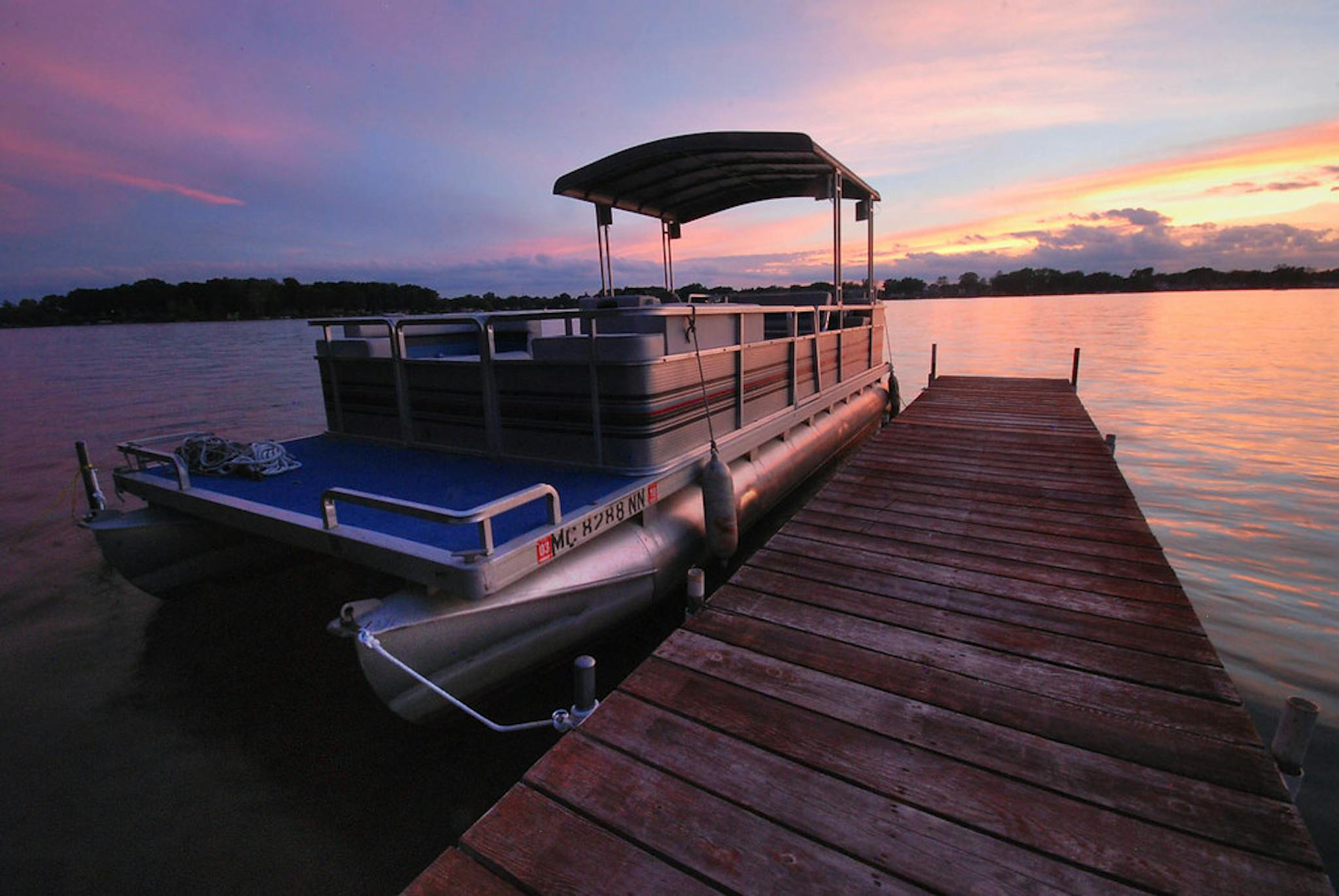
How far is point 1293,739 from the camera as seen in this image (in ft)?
8.46

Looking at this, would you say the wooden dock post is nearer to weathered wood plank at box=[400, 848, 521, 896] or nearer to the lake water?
weathered wood plank at box=[400, 848, 521, 896]

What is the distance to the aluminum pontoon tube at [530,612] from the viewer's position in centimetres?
338

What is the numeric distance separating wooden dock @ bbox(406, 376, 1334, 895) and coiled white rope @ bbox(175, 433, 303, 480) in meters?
3.87

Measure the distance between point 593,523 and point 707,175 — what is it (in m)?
7.06

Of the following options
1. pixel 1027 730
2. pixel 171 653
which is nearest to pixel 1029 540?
pixel 1027 730

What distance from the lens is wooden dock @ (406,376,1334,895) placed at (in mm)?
2088

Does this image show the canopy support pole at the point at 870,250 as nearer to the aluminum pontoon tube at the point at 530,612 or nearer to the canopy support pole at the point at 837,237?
the canopy support pole at the point at 837,237

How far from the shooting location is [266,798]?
12.1 feet

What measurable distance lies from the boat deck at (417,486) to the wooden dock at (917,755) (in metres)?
1.27

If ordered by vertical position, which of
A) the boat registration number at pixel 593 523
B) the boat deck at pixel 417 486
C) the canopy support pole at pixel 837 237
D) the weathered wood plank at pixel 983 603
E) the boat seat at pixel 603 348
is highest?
the canopy support pole at pixel 837 237

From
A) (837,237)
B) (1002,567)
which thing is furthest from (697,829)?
(837,237)

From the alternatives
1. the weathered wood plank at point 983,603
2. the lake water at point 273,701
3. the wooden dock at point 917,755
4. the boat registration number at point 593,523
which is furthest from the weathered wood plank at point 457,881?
the weathered wood plank at point 983,603

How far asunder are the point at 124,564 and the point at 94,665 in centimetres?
88

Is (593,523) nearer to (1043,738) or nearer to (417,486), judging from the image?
(417,486)
